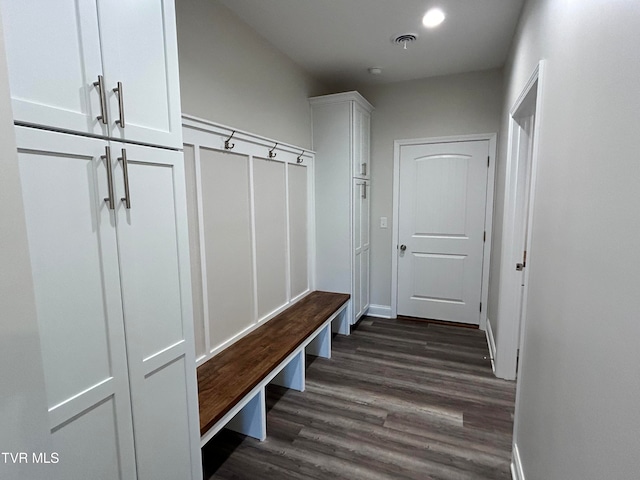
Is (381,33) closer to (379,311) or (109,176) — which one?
(109,176)

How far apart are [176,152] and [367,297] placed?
313 cm

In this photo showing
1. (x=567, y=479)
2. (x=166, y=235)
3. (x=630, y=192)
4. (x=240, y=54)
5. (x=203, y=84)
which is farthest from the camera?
(x=240, y=54)

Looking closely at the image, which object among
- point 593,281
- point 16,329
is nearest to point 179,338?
point 16,329

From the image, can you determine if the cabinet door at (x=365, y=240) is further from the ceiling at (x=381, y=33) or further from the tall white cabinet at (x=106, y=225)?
the tall white cabinet at (x=106, y=225)

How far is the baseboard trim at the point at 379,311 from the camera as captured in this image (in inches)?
159

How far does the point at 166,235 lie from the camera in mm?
1224

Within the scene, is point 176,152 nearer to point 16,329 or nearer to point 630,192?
point 16,329

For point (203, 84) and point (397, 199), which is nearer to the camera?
point (203, 84)

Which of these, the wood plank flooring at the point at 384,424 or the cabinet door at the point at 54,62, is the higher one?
the cabinet door at the point at 54,62

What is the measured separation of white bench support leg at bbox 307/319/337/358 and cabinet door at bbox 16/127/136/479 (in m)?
2.04

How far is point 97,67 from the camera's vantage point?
979 mm

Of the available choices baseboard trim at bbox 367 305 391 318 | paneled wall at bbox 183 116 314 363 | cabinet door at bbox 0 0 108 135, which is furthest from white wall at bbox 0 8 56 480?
baseboard trim at bbox 367 305 391 318

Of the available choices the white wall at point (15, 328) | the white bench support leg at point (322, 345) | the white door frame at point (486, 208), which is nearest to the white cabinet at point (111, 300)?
the white wall at point (15, 328)

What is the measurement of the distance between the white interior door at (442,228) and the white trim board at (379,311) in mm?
227
